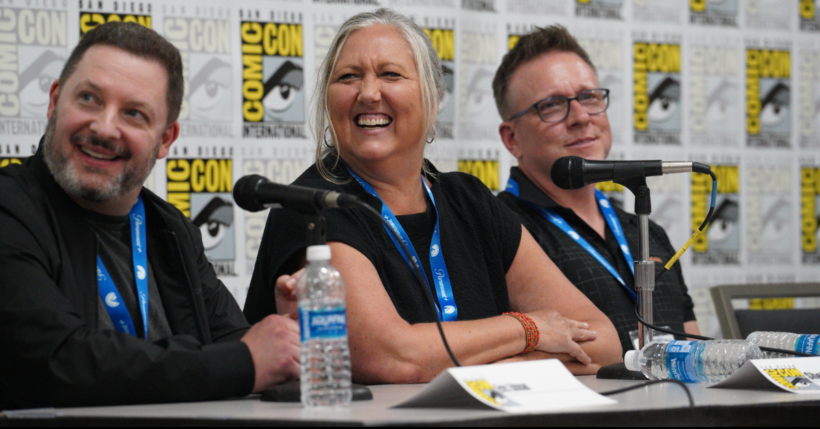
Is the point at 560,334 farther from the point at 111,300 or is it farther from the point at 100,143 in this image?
the point at 100,143

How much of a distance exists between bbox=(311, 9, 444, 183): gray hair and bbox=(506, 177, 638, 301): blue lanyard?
64 centimetres

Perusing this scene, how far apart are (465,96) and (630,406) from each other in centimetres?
211

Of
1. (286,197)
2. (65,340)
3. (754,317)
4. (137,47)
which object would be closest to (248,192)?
(286,197)

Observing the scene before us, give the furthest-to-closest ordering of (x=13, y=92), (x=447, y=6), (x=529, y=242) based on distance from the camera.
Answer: (x=447, y=6) < (x=13, y=92) < (x=529, y=242)

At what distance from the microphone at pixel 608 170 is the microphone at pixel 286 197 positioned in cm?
73

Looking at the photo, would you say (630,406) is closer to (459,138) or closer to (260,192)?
(260,192)

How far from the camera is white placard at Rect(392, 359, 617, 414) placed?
1.13m

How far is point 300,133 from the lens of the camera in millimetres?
2869

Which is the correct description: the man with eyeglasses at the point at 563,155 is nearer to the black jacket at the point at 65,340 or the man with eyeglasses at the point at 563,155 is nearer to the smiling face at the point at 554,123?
the smiling face at the point at 554,123

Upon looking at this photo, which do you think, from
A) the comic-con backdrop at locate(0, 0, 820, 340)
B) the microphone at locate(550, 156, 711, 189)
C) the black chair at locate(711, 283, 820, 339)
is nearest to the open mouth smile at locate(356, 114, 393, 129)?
the comic-con backdrop at locate(0, 0, 820, 340)

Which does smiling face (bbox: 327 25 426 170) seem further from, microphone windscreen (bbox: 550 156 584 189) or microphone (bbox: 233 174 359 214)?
microphone (bbox: 233 174 359 214)

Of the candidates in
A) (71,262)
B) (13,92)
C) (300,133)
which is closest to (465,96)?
(300,133)

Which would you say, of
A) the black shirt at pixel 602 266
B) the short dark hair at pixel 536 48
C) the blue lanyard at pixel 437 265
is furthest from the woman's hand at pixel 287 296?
the short dark hair at pixel 536 48

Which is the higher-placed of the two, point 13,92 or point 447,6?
point 447,6
